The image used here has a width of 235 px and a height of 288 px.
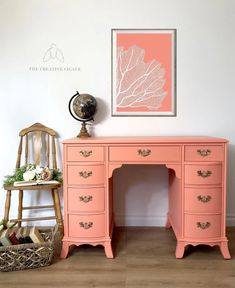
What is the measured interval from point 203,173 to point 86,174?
0.85m

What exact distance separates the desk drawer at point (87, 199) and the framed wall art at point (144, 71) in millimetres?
912

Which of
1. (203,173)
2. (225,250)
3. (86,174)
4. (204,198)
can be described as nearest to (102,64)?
(86,174)

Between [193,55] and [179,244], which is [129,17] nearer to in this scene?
[193,55]

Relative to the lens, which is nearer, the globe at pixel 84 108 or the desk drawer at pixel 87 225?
the desk drawer at pixel 87 225

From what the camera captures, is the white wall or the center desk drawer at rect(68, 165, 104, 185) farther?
the white wall

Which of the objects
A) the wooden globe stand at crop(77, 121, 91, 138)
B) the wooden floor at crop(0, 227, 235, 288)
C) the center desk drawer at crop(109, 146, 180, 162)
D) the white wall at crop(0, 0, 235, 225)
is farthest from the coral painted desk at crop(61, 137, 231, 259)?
the white wall at crop(0, 0, 235, 225)

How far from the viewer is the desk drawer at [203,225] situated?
1906mm

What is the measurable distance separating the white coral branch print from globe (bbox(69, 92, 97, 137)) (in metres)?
0.30

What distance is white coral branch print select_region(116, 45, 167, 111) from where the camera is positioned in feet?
8.06

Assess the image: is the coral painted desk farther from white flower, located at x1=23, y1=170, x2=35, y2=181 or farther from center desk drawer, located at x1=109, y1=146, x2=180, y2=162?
white flower, located at x1=23, y1=170, x2=35, y2=181

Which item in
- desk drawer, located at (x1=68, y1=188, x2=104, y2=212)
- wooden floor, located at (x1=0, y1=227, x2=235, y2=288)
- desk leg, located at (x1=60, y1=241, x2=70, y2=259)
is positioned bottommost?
wooden floor, located at (x1=0, y1=227, x2=235, y2=288)

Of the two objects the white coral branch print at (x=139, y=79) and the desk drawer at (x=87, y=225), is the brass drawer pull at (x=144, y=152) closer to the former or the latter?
the desk drawer at (x=87, y=225)

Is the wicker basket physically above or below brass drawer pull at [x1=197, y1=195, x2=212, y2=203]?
below

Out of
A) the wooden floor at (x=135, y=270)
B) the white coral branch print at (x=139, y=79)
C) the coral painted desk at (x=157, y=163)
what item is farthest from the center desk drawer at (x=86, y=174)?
the white coral branch print at (x=139, y=79)
